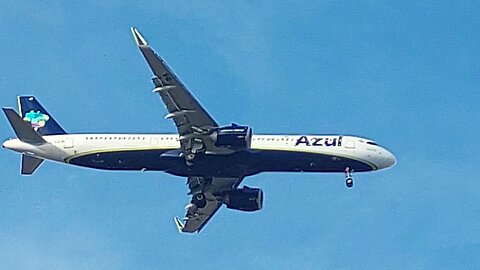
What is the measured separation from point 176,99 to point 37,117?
20.1 m

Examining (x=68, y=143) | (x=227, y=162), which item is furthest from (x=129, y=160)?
(x=227, y=162)

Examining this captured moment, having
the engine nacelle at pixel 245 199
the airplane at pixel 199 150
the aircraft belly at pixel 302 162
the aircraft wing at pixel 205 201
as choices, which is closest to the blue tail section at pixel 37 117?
the airplane at pixel 199 150

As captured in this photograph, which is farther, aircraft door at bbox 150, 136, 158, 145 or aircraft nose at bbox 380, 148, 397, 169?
aircraft door at bbox 150, 136, 158, 145

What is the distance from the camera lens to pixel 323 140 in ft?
311

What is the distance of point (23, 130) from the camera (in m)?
96.5

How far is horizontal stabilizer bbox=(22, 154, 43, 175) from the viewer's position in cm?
9881

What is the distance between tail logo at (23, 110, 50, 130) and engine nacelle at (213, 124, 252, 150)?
752 inches

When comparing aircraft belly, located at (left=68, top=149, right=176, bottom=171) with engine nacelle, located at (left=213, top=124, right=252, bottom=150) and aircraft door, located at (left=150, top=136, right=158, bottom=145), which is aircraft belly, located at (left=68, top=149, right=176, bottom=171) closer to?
aircraft door, located at (left=150, top=136, right=158, bottom=145)

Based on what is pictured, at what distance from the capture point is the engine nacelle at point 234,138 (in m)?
91.5

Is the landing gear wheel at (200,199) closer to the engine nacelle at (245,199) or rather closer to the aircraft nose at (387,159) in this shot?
the engine nacelle at (245,199)

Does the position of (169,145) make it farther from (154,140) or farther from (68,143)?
(68,143)

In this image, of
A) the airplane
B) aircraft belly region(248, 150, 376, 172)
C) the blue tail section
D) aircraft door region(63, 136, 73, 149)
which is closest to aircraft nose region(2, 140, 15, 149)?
the airplane

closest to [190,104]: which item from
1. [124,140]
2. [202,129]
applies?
[202,129]

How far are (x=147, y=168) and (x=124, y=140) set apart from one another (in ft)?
10.4
